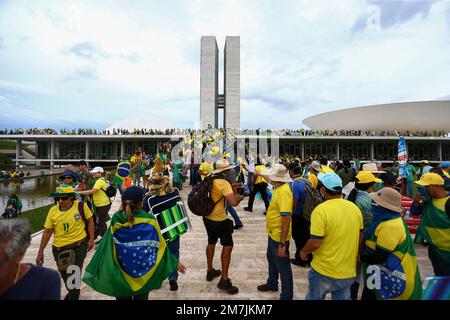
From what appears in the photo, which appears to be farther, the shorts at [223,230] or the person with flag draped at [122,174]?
the person with flag draped at [122,174]

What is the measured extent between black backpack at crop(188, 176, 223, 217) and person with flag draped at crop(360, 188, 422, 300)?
1849mm

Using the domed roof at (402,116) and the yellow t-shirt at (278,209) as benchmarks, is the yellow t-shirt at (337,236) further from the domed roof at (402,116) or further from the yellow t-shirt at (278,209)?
the domed roof at (402,116)

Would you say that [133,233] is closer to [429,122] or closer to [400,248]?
[400,248]

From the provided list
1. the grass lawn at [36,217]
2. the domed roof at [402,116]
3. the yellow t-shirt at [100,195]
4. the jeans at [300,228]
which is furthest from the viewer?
the domed roof at [402,116]

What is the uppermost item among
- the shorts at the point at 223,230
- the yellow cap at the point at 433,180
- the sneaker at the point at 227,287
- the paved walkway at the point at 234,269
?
the yellow cap at the point at 433,180

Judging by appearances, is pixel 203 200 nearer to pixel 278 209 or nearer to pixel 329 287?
pixel 278 209

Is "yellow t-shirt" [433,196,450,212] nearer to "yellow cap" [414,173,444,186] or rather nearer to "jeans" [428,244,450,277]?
"yellow cap" [414,173,444,186]

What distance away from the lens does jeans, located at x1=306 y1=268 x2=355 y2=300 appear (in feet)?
7.30

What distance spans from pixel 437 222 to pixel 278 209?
1.68 m

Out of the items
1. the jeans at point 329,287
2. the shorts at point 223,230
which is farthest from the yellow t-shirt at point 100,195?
the jeans at point 329,287

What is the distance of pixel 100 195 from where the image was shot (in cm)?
461

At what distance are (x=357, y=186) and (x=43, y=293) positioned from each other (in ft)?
10.7

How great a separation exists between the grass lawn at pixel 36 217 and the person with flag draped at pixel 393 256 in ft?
24.9

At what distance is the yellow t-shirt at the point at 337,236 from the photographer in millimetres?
2197
